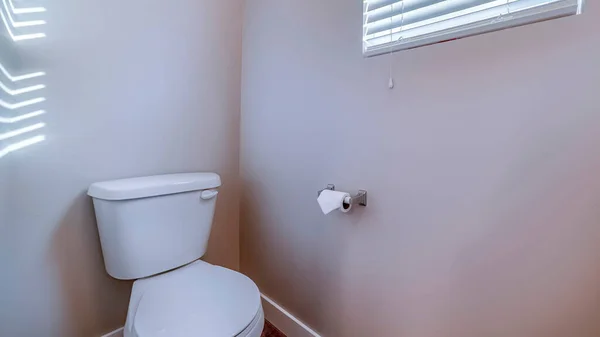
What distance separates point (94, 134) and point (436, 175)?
1.34m

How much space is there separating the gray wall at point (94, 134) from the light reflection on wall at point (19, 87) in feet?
0.10

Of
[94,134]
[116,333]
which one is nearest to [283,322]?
[116,333]

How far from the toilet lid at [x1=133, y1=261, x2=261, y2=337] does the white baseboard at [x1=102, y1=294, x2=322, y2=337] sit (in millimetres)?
498

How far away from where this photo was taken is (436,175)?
0.93 meters

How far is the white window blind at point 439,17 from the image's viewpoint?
734 mm

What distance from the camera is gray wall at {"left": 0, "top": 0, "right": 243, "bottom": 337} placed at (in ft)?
3.51

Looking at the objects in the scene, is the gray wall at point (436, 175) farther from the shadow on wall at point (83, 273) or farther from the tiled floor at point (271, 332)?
the shadow on wall at point (83, 273)

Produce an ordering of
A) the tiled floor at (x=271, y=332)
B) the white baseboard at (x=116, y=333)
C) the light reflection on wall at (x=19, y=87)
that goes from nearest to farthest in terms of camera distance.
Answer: the light reflection on wall at (x=19, y=87)
the white baseboard at (x=116, y=333)
the tiled floor at (x=271, y=332)

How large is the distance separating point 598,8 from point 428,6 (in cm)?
40

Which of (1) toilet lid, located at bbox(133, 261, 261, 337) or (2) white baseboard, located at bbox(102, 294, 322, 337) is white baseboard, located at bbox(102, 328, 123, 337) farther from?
(1) toilet lid, located at bbox(133, 261, 261, 337)

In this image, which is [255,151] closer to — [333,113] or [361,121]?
[333,113]

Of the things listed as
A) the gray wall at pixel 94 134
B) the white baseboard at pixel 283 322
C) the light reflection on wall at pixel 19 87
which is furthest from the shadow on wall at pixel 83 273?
the light reflection on wall at pixel 19 87

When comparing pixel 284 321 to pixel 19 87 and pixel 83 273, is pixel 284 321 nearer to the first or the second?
pixel 83 273

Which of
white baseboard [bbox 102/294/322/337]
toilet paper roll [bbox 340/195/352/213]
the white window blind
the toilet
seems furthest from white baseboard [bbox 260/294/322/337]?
the white window blind
